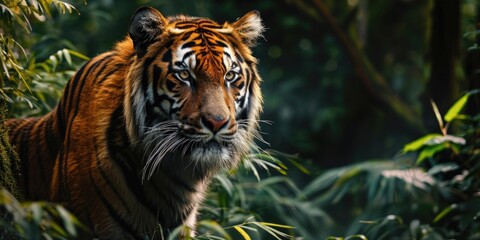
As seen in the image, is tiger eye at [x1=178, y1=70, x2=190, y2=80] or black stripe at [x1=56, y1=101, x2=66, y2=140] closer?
tiger eye at [x1=178, y1=70, x2=190, y2=80]

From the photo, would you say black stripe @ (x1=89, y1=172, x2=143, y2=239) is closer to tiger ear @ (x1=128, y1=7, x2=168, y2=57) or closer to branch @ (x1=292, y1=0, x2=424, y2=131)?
tiger ear @ (x1=128, y1=7, x2=168, y2=57)

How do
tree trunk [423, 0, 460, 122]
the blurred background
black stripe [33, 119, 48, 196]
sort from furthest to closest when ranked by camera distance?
the blurred background → tree trunk [423, 0, 460, 122] → black stripe [33, 119, 48, 196]

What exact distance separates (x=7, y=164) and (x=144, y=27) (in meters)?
0.84

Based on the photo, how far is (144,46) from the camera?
3.38 metres

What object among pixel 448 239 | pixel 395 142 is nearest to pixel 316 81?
pixel 395 142

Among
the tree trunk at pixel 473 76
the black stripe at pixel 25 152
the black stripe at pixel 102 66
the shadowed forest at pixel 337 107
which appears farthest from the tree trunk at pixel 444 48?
the black stripe at pixel 25 152

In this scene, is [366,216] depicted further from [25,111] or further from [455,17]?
[25,111]

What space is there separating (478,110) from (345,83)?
4.37 m

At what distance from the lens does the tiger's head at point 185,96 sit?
10.5 feet

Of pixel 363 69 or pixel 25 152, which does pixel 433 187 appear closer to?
pixel 25 152

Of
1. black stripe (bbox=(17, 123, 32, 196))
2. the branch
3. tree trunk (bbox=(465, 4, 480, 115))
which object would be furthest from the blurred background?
black stripe (bbox=(17, 123, 32, 196))

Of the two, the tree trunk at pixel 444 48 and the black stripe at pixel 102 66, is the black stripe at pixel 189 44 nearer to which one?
the black stripe at pixel 102 66

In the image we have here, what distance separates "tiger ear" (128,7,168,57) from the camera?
3305mm

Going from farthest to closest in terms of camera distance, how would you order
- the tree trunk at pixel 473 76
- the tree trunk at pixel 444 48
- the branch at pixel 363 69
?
1. the branch at pixel 363 69
2. the tree trunk at pixel 444 48
3. the tree trunk at pixel 473 76
